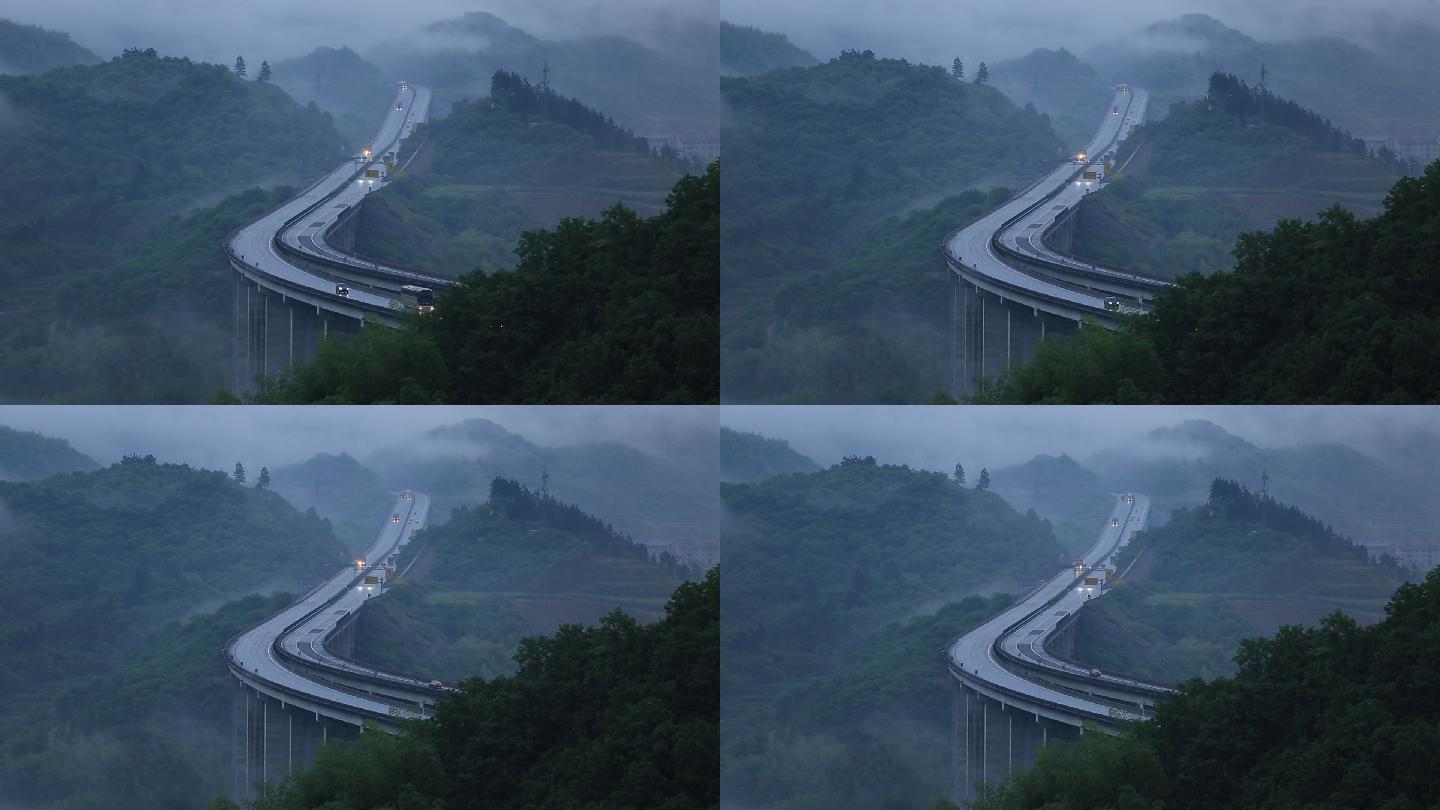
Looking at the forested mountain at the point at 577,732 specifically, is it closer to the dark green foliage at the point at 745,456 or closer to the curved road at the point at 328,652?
the curved road at the point at 328,652

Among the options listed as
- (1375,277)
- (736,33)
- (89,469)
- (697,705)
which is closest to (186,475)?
(89,469)

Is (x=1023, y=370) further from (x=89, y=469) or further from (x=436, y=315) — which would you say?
(x=89, y=469)

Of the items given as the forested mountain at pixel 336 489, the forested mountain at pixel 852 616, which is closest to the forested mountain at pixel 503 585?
the forested mountain at pixel 336 489

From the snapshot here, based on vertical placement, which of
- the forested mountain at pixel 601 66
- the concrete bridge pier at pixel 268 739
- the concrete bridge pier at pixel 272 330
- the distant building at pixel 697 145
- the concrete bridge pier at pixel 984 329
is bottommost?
the concrete bridge pier at pixel 268 739

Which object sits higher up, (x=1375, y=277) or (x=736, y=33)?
(x=736, y=33)

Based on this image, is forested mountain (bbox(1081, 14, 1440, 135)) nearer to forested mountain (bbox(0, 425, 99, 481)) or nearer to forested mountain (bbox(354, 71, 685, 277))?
forested mountain (bbox(354, 71, 685, 277))
